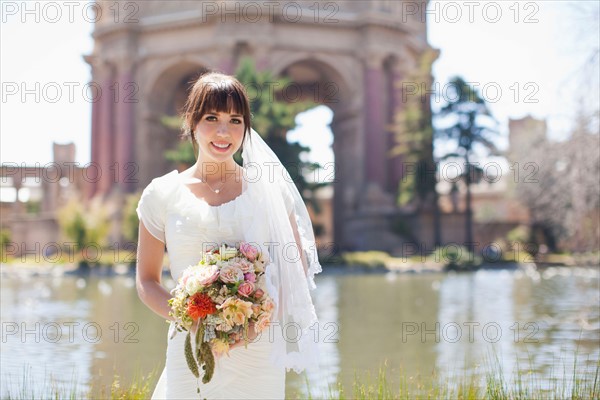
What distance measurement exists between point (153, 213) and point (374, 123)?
140ft

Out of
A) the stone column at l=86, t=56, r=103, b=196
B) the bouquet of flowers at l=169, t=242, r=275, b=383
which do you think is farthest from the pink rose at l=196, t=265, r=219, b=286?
the stone column at l=86, t=56, r=103, b=196

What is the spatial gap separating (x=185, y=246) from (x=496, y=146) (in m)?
36.5

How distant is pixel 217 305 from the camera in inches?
127

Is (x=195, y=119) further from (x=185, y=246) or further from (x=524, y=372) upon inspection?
(x=524, y=372)

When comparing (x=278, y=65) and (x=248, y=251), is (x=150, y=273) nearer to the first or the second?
(x=248, y=251)

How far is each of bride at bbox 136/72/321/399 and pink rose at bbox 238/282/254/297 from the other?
0.18m

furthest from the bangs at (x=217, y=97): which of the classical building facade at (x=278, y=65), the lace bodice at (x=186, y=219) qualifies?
the classical building facade at (x=278, y=65)

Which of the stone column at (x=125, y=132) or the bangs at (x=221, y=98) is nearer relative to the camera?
the bangs at (x=221, y=98)

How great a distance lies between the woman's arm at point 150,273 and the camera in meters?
3.49

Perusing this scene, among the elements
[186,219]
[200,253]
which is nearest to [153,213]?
[186,219]

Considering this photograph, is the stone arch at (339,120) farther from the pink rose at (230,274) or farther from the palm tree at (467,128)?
the pink rose at (230,274)

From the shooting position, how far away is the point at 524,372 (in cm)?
884

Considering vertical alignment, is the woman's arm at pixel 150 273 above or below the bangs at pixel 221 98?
below

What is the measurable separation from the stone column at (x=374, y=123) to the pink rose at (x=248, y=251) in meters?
41.9
